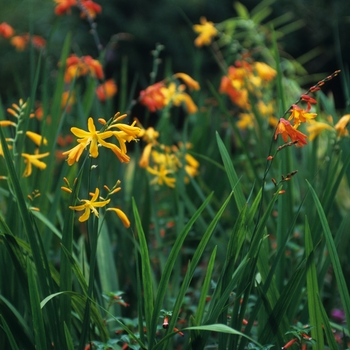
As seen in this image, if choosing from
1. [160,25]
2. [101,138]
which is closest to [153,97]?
[101,138]

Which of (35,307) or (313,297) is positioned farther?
(313,297)

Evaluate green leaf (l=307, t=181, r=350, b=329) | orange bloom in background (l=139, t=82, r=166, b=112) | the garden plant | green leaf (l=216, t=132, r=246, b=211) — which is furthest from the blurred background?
green leaf (l=307, t=181, r=350, b=329)

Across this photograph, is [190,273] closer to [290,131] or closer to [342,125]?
[290,131]

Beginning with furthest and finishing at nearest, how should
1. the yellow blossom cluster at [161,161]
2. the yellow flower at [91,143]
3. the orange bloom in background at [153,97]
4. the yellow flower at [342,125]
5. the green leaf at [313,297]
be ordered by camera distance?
the orange bloom in background at [153,97]
the yellow blossom cluster at [161,161]
the yellow flower at [342,125]
the green leaf at [313,297]
the yellow flower at [91,143]

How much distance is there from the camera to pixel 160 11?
936 centimetres

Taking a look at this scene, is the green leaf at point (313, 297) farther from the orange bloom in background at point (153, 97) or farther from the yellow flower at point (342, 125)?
the orange bloom in background at point (153, 97)

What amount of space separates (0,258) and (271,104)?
2.23 metres

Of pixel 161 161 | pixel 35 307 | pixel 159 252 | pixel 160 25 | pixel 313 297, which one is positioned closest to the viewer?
pixel 35 307

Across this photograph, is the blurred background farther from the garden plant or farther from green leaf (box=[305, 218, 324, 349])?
green leaf (box=[305, 218, 324, 349])

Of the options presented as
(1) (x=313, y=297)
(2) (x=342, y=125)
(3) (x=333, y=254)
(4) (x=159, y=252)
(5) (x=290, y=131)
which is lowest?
(4) (x=159, y=252)

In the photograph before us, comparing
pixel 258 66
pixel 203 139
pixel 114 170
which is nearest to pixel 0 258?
pixel 114 170

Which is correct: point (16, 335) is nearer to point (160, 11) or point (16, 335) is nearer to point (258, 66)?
point (258, 66)

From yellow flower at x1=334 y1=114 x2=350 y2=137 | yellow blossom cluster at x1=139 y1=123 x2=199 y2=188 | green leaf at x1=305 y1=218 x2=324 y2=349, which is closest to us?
green leaf at x1=305 y1=218 x2=324 y2=349

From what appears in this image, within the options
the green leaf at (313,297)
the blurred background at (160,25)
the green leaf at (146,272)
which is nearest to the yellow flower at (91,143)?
the green leaf at (146,272)
